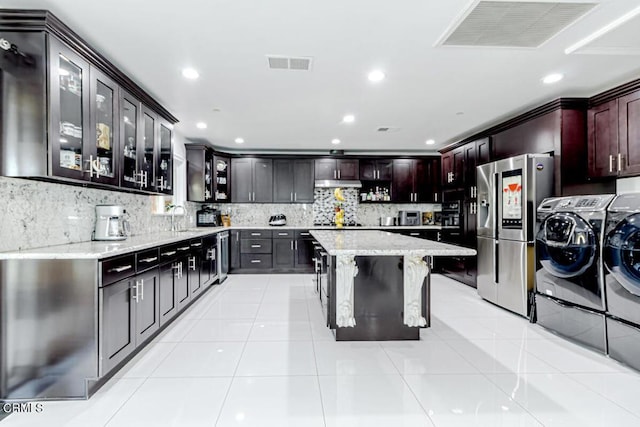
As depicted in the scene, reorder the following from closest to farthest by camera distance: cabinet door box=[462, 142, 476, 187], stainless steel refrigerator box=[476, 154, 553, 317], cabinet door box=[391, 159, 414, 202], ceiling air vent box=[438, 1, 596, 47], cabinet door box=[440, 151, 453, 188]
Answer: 1. ceiling air vent box=[438, 1, 596, 47]
2. stainless steel refrigerator box=[476, 154, 553, 317]
3. cabinet door box=[462, 142, 476, 187]
4. cabinet door box=[440, 151, 453, 188]
5. cabinet door box=[391, 159, 414, 202]

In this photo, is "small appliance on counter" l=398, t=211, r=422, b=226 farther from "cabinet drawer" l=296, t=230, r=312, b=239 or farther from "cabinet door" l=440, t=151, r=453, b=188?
"cabinet drawer" l=296, t=230, r=312, b=239

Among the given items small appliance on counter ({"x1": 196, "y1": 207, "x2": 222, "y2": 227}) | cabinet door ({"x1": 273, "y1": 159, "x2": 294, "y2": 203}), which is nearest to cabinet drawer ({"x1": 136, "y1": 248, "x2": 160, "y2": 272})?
small appliance on counter ({"x1": 196, "y1": 207, "x2": 222, "y2": 227})

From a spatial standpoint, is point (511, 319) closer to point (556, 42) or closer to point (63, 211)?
point (556, 42)

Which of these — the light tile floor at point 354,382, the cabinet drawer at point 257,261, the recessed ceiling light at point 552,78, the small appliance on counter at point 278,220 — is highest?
the recessed ceiling light at point 552,78

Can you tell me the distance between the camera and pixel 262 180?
267 inches

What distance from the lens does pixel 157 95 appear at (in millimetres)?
3689

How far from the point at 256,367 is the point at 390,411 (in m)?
1.06

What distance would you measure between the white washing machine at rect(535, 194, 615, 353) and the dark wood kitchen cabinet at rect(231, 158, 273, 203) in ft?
15.4

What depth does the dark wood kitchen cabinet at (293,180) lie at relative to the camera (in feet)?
22.3

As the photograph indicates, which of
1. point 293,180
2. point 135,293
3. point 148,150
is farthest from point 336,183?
point 135,293

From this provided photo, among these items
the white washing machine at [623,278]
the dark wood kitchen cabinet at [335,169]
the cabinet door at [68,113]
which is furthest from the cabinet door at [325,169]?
the white washing machine at [623,278]

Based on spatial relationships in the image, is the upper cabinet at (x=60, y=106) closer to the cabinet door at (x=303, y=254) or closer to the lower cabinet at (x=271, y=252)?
the lower cabinet at (x=271, y=252)

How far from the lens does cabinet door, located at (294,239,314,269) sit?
6441 millimetres

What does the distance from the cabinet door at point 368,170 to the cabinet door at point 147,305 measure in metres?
4.74
